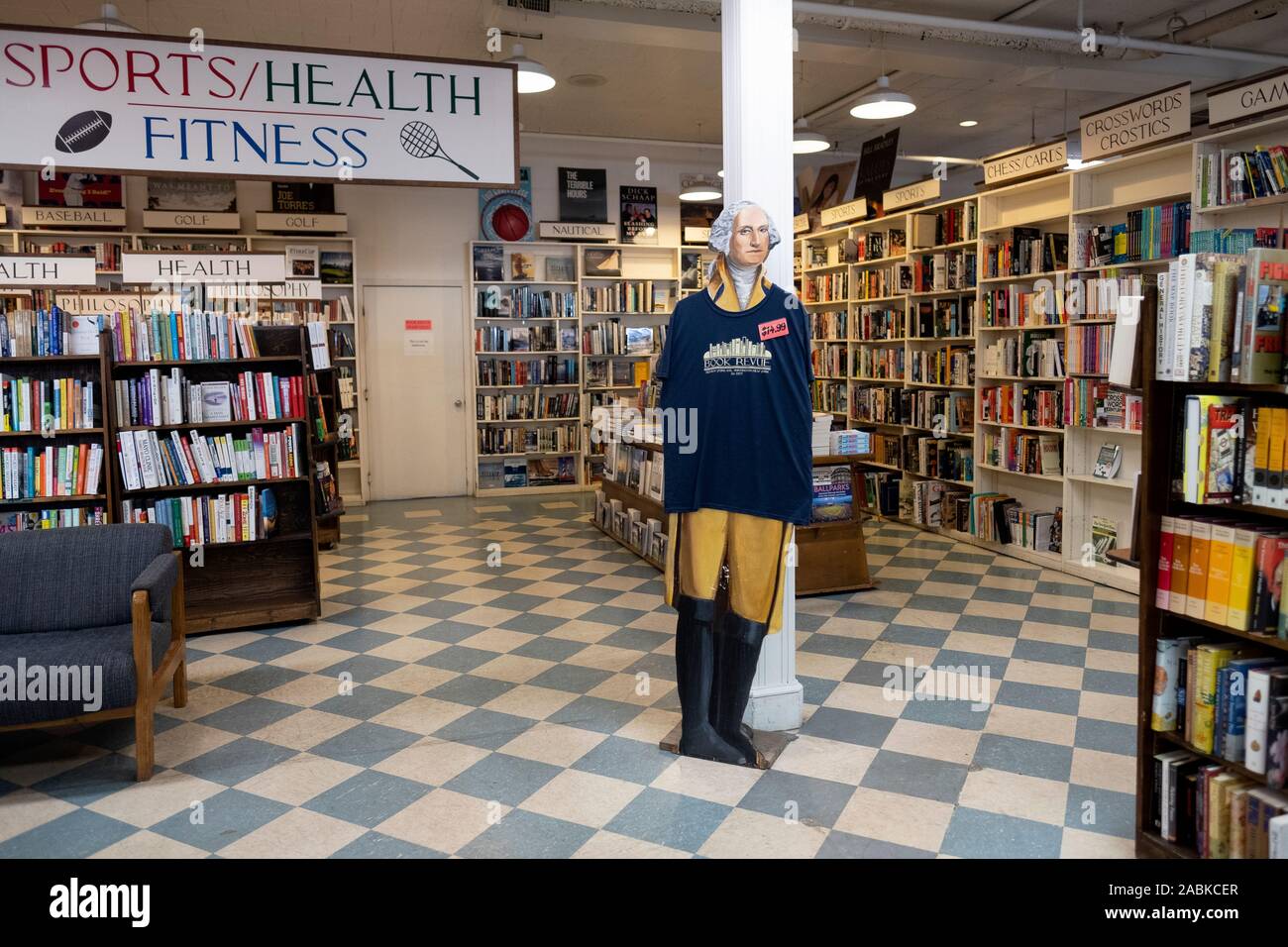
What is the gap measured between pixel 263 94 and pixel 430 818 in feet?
8.98

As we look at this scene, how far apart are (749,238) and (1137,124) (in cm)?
384

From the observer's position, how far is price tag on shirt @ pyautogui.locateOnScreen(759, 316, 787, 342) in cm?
336

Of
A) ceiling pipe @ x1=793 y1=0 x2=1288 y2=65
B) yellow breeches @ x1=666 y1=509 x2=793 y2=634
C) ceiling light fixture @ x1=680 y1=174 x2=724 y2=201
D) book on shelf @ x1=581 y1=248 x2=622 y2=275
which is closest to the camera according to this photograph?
yellow breeches @ x1=666 y1=509 x2=793 y2=634

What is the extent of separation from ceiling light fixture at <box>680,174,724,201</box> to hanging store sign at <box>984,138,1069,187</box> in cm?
311

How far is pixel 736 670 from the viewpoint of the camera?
3484 mm

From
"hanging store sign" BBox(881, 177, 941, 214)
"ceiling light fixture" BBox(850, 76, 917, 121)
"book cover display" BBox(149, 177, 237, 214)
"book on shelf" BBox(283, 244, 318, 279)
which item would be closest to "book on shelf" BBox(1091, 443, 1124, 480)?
"hanging store sign" BBox(881, 177, 941, 214)

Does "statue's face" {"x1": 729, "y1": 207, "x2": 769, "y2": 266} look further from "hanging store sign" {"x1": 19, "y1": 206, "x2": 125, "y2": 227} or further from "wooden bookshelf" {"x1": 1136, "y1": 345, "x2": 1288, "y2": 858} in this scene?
"hanging store sign" {"x1": 19, "y1": 206, "x2": 125, "y2": 227}

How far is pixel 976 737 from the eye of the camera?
147 inches

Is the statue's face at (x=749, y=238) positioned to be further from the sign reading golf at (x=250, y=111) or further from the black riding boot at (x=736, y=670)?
the black riding boot at (x=736, y=670)

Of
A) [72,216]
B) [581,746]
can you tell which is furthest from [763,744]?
[72,216]

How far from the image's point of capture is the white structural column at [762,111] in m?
3.56

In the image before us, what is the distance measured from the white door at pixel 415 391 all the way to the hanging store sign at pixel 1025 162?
5.81 m
